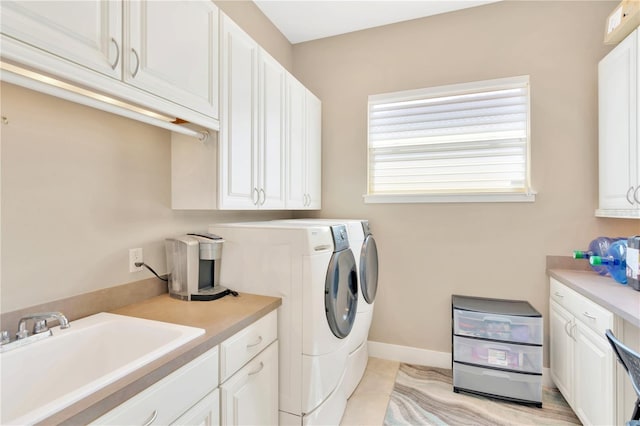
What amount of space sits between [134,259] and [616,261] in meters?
2.71

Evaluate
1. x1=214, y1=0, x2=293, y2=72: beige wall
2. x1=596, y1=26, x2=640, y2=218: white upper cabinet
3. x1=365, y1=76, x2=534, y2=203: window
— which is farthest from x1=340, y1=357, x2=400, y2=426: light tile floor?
x1=214, y1=0, x2=293, y2=72: beige wall

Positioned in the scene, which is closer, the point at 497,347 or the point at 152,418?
the point at 152,418

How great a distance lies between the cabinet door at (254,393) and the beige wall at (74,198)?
0.73m

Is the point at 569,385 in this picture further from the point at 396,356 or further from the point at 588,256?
the point at 396,356

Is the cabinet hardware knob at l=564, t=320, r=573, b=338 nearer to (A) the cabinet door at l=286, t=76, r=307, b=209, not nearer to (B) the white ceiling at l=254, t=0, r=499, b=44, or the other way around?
(A) the cabinet door at l=286, t=76, r=307, b=209

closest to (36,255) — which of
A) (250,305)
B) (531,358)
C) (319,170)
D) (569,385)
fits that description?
(250,305)

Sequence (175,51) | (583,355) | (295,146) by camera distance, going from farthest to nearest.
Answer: (295,146) → (583,355) → (175,51)

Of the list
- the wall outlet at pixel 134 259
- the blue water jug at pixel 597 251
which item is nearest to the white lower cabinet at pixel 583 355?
the blue water jug at pixel 597 251

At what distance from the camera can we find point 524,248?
2.35 metres

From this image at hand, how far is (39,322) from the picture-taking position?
43.0 inches

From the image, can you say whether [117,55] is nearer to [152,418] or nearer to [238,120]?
[238,120]

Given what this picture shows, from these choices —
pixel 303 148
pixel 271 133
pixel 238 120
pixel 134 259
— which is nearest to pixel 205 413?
pixel 134 259

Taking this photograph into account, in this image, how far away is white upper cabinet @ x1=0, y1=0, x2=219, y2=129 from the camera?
87cm

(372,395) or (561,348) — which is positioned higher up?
(561,348)
